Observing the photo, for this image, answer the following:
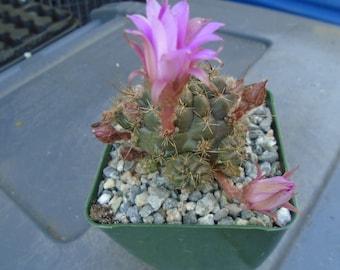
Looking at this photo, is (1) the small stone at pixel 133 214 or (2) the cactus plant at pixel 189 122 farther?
(1) the small stone at pixel 133 214

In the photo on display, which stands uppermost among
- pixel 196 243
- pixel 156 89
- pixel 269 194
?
pixel 156 89

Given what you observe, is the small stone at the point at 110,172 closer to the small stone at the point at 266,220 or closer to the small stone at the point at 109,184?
the small stone at the point at 109,184

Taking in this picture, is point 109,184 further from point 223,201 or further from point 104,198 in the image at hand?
point 223,201

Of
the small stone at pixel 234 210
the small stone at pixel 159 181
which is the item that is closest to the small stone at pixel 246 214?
the small stone at pixel 234 210

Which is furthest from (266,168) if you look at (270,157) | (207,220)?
(207,220)

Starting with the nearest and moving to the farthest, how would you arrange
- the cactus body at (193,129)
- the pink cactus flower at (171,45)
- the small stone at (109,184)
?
the pink cactus flower at (171,45)
the cactus body at (193,129)
the small stone at (109,184)

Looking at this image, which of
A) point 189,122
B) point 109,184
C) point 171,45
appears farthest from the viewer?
point 109,184

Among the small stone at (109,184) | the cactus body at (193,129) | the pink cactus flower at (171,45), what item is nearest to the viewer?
the pink cactus flower at (171,45)
